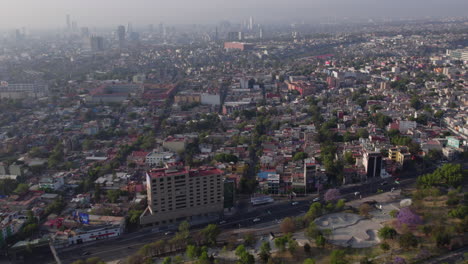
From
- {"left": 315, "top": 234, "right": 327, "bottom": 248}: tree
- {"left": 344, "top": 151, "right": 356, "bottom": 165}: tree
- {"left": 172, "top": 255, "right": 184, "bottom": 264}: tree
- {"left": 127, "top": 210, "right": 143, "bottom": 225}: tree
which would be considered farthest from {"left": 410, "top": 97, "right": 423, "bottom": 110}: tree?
{"left": 172, "top": 255, "right": 184, "bottom": 264}: tree

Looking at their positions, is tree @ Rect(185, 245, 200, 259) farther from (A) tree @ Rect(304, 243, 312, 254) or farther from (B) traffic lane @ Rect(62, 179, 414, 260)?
(A) tree @ Rect(304, 243, 312, 254)

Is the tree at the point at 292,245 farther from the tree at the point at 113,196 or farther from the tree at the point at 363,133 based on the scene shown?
the tree at the point at 363,133

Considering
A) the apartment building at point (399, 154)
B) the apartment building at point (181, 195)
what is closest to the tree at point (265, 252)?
the apartment building at point (181, 195)

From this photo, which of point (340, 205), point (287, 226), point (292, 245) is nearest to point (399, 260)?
point (292, 245)

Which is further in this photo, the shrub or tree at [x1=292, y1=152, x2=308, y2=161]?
tree at [x1=292, y1=152, x2=308, y2=161]

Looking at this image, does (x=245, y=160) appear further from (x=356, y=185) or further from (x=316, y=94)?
(x=316, y=94)

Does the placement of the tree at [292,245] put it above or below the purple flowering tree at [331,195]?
below

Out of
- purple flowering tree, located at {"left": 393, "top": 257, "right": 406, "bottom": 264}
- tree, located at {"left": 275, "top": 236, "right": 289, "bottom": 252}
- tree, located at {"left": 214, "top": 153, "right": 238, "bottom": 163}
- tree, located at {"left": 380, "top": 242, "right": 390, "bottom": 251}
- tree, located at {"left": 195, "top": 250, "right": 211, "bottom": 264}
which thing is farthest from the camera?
tree, located at {"left": 214, "top": 153, "right": 238, "bottom": 163}

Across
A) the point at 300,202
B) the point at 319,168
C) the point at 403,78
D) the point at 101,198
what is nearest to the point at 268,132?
the point at 319,168
